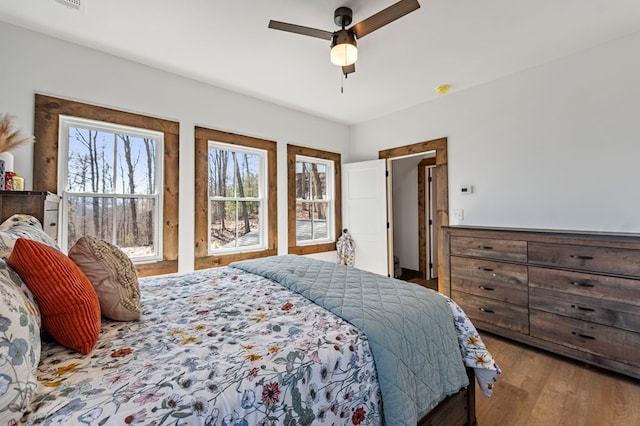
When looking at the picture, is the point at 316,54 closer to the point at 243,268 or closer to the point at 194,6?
the point at 194,6

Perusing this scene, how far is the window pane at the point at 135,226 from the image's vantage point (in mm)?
2719

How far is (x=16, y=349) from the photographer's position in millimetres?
663

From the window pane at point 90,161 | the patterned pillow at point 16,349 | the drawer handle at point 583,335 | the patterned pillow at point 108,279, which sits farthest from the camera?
the window pane at point 90,161

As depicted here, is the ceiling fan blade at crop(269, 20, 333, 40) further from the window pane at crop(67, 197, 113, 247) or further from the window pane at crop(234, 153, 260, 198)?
the window pane at crop(67, 197, 113, 247)

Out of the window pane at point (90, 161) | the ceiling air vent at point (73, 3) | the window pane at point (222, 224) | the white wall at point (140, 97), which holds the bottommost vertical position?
the window pane at point (222, 224)

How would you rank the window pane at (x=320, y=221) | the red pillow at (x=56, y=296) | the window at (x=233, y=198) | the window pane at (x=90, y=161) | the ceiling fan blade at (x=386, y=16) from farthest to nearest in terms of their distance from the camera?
the window pane at (x=320, y=221) → the window at (x=233, y=198) → the window pane at (x=90, y=161) → the ceiling fan blade at (x=386, y=16) → the red pillow at (x=56, y=296)

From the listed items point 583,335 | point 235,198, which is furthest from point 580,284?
point 235,198

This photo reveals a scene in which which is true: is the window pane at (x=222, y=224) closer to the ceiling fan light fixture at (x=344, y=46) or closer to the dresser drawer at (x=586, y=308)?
the ceiling fan light fixture at (x=344, y=46)

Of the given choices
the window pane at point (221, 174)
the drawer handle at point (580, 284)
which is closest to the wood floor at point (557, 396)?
the drawer handle at point (580, 284)

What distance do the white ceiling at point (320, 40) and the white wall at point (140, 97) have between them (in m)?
0.12

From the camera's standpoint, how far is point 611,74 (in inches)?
95.4

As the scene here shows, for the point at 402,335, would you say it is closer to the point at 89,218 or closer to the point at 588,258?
the point at 588,258

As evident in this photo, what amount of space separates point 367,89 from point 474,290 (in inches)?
99.7

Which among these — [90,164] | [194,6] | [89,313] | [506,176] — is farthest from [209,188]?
[506,176]
